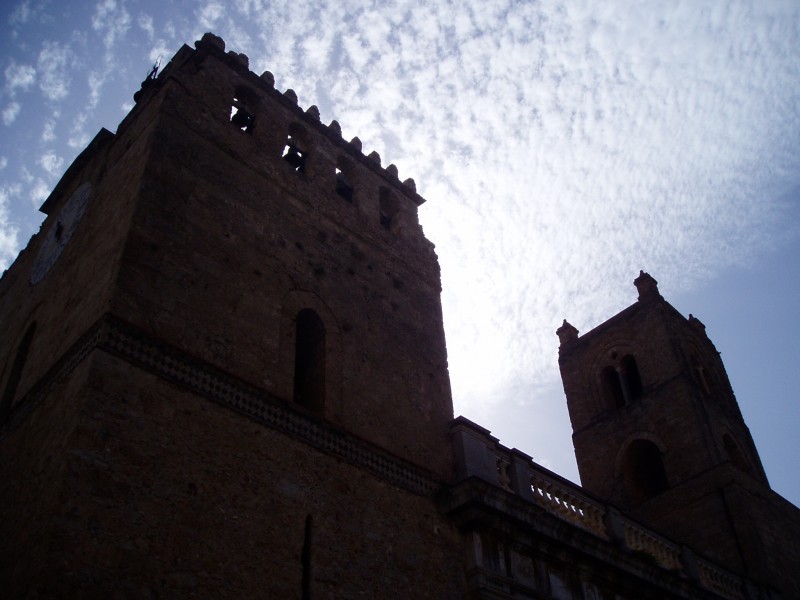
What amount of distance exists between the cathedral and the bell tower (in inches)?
62.1

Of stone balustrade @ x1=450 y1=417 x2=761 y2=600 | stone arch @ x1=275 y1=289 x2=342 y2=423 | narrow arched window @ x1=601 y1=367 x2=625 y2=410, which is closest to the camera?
stone arch @ x1=275 y1=289 x2=342 y2=423

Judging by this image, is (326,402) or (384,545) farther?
(326,402)

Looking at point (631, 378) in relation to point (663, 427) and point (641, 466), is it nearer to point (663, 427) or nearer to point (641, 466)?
point (663, 427)

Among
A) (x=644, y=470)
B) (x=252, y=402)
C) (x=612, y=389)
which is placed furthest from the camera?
(x=612, y=389)

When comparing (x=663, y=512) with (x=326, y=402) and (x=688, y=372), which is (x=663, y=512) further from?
(x=326, y=402)

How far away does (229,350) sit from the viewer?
32.8 feet

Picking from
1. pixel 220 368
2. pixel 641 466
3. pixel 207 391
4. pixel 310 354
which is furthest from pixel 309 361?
pixel 641 466

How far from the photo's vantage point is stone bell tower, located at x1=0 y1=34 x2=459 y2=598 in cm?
792

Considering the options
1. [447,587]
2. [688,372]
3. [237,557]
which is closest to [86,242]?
[237,557]

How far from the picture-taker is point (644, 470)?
21312mm

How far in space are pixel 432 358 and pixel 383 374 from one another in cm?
144

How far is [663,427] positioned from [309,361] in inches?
481

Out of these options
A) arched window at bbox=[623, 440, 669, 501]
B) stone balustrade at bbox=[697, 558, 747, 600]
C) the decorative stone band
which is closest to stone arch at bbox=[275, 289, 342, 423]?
the decorative stone band

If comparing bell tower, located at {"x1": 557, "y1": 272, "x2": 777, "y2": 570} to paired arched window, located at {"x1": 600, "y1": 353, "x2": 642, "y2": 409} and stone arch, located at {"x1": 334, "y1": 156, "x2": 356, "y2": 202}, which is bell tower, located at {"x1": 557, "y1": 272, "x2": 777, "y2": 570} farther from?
stone arch, located at {"x1": 334, "y1": 156, "x2": 356, "y2": 202}
